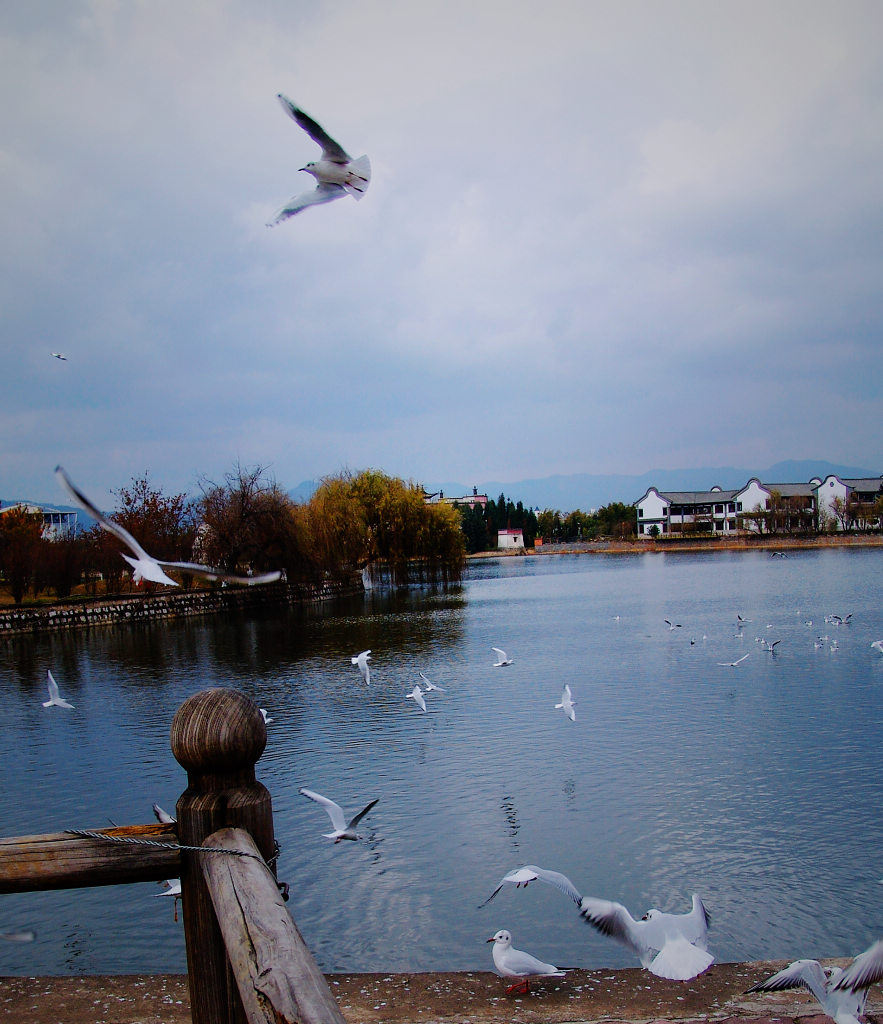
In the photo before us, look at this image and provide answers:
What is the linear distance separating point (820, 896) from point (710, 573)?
160 ft

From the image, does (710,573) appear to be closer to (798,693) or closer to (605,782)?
(798,693)

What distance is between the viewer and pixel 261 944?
4.84 ft

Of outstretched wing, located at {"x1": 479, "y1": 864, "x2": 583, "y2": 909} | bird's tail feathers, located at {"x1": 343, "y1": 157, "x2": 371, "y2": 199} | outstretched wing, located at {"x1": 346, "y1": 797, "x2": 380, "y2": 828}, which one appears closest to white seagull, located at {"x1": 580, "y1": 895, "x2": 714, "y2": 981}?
outstretched wing, located at {"x1": 479, "y1": 864, "x2": 583, "y2": 909}

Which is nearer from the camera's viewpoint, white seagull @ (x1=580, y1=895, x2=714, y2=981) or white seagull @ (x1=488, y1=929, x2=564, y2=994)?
white seagull @ (x1=580, y1=895, x2=714, y2=981)

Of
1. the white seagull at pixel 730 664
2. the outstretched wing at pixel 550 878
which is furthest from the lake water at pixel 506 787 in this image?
the outstretched wing at pixel 550 878

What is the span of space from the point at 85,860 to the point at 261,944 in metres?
0.72

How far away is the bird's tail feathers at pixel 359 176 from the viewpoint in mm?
4699

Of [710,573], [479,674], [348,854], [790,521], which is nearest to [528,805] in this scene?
[348,854]

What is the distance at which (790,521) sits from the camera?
10325 centimetres

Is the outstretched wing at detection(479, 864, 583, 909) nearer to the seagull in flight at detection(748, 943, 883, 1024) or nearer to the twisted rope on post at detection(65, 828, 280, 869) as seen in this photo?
the seagull in flight at detection(748, 943, 883, 1024)

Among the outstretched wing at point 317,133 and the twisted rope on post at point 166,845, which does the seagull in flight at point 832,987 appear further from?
the outstretched wing at point 317,133

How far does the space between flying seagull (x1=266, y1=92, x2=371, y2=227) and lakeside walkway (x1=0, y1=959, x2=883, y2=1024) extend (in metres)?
3.80

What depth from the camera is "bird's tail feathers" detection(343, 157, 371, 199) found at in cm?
470

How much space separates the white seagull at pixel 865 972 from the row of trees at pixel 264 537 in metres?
34.4
